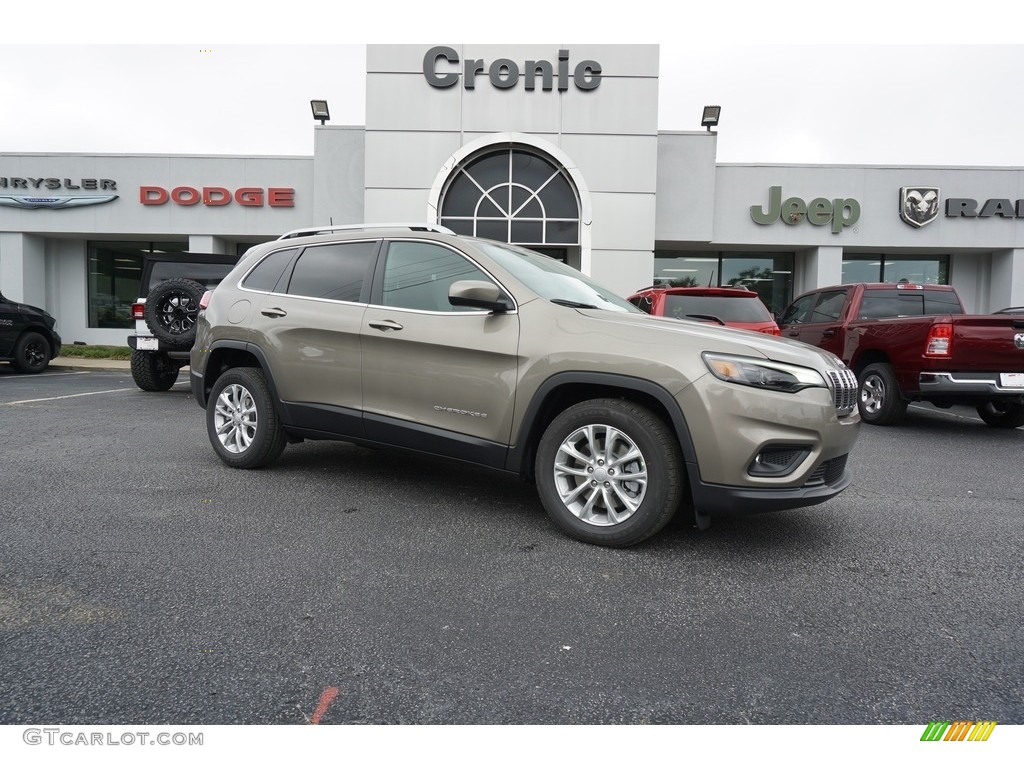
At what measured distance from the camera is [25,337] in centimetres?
1318

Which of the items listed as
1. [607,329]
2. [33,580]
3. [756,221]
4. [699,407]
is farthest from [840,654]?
[756,221]

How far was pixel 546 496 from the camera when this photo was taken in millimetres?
3732

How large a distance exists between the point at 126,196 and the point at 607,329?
19.7 metres

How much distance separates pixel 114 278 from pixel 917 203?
78.0 ft

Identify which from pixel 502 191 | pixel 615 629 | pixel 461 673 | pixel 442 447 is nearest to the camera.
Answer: pixel 461 673

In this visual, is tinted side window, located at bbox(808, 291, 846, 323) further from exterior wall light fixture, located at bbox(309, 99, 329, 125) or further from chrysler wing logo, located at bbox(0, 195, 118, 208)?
chrysler wing logo, located at bbox(0, 195, 118, 208)

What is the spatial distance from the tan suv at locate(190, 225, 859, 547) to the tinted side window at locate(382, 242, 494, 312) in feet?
0.04

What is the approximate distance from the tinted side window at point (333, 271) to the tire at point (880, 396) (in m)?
6.27

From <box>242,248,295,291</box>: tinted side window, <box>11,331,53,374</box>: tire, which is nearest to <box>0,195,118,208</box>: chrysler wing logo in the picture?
<box>11,331,53,374</box>: tire

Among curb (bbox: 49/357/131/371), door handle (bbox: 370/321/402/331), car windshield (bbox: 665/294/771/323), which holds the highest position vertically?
car windshield (bbox: 665/294/771/323)

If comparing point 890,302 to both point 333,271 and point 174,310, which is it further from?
point 174,310

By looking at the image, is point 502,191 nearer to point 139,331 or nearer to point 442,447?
point 139,331
